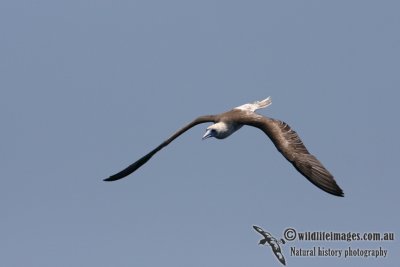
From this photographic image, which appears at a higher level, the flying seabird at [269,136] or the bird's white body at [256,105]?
the bird's white body at [256,105]

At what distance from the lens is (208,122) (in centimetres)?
2956

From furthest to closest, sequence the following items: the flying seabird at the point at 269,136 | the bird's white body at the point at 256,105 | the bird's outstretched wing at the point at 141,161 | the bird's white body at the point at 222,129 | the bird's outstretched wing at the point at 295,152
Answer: the bird's white body at the point at 256,105 < the bird's white body at the point at 222,129 < the bird's outstretched wing at the point at 141,161 < the flying seabird at the point at 269,136 < the bird's outstretched wing at the point at 295,152

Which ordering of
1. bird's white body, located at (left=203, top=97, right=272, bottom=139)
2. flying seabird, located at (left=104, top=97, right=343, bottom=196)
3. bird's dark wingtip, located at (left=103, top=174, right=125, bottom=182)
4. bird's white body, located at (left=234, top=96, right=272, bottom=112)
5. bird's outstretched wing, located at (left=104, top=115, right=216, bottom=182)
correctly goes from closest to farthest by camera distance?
1. flying seabird, located at (left=104, top=97, right=343, bottom=196)
2. bird's outstretched wing, located at (left=104, top=115, right=216, bottom=182)
3. bird's dark wingtip, located at (left=103, top=174, right=125, bottom=182)
4. bird's white body, located at (left=203, top=97, right=272, bottom=139)
5. bird's white body, located at (left=234, top=96, right=272, bottom=112)

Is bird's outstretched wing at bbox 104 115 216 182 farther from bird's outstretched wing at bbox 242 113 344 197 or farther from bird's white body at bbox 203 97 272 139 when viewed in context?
bird's outstretched wing at bbox 242 113 344 197

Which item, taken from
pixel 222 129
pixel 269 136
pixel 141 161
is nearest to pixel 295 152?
pixel 269 136

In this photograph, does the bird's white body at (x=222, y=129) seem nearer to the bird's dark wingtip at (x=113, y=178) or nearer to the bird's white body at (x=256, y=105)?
the bird's white body at (x=256, y=105)

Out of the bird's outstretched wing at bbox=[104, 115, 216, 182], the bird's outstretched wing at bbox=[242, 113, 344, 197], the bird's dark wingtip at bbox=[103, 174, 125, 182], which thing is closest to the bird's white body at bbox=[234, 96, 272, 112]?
the bird's outstretched wing at bbox=[242, 113, 344, 197]

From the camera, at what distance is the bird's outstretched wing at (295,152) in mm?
23797

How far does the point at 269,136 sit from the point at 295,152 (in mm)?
1475

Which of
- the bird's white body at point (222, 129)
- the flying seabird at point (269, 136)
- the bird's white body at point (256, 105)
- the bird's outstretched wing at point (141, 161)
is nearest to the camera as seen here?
the flying seabird at point (269, 136)

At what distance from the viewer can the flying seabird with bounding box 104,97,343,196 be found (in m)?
24.1

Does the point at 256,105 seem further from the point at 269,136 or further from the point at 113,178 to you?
the point at 113,178

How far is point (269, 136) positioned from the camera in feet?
87.4

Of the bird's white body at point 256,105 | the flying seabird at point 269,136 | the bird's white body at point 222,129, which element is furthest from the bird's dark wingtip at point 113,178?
the bird's white body at point 256,105
